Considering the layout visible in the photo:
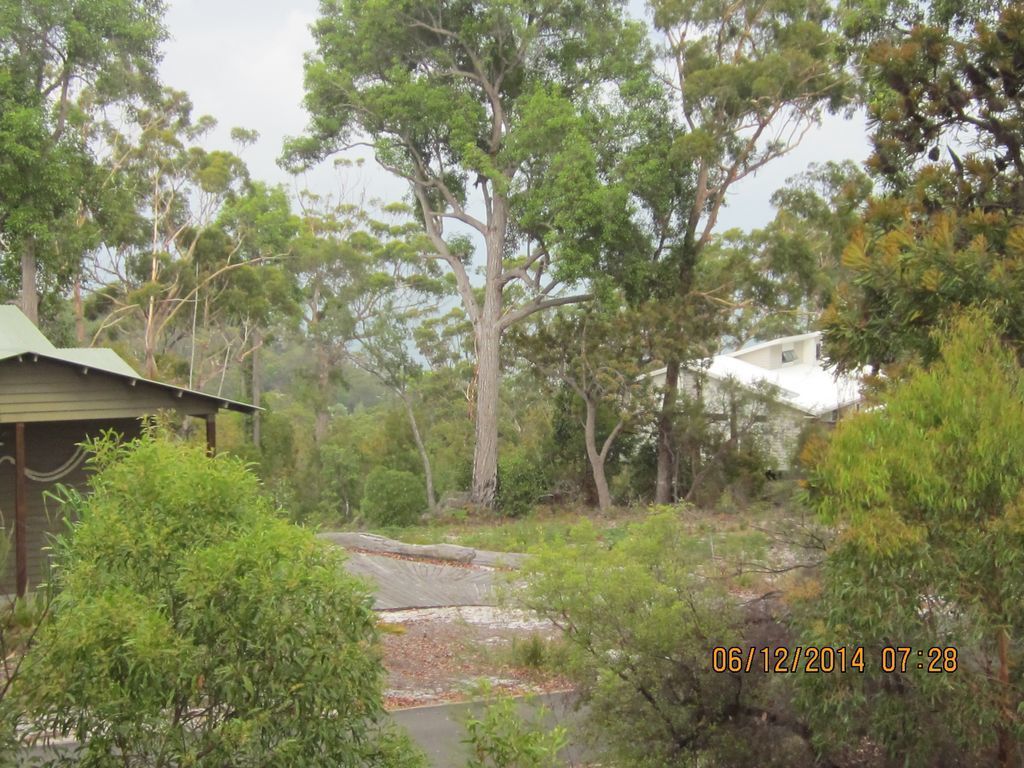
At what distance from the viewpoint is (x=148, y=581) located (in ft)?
11.3

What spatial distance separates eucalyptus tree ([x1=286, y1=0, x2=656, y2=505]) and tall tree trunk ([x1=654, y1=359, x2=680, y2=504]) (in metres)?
3.40

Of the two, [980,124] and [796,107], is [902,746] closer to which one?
[980,124]

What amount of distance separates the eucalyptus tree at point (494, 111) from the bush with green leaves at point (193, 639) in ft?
68.4

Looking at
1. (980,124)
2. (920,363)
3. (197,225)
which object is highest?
(197,225)

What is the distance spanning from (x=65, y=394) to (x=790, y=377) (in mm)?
29559

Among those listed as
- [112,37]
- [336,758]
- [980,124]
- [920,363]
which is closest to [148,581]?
[336,758]

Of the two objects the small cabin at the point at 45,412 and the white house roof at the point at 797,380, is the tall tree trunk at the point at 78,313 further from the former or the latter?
the white house roof at the point at 797,380

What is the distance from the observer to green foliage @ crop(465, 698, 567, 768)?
148 inches

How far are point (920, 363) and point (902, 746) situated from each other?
254 cm

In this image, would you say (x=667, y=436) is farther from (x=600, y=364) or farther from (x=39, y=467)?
(x=39, y=467)

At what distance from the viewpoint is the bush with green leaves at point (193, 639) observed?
128 inches

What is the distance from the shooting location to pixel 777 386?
84.4 feet
